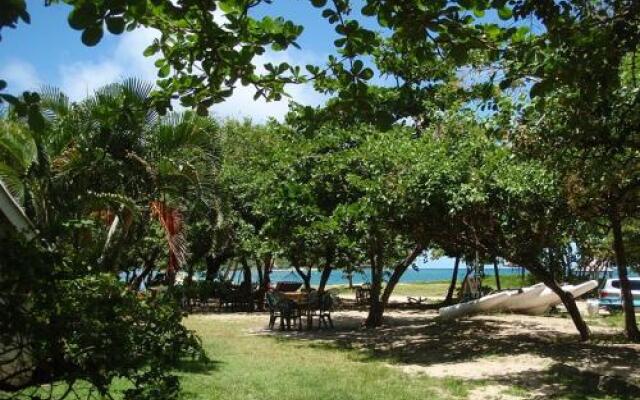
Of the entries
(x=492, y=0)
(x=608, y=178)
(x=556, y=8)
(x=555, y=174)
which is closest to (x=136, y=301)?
(x=492, y=0)

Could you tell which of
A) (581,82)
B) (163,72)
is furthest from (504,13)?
(163,72)

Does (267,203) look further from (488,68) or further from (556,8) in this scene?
(556,8)

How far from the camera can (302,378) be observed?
31.2 feet

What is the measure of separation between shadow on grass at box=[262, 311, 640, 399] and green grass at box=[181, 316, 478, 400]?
85 cm

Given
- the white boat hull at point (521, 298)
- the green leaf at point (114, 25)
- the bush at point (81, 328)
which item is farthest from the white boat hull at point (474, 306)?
the green leaf at point (114, 25)

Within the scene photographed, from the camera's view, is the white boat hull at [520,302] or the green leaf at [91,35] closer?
the green leaf at [91,35]

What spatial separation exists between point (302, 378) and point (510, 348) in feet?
16.8

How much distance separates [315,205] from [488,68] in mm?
7086

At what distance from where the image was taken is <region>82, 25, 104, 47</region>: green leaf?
2.80m

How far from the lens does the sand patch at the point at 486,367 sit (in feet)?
33.4

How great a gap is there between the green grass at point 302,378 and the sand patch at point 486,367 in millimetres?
478

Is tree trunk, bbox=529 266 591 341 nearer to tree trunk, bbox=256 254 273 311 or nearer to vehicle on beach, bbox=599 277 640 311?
vehicle on beach, bbox=599 277 640 311

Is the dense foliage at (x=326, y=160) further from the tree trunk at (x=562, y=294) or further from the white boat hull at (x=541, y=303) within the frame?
the white boat hull at (x=541, y=303)

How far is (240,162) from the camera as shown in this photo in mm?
27297
